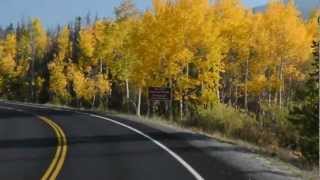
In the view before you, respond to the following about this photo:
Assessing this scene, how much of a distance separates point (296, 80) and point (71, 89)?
136ft

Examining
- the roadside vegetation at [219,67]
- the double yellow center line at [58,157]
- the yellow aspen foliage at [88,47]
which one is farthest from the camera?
the yellow aspen foliage at [88,47]

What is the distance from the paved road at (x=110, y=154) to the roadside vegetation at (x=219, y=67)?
5.91 m

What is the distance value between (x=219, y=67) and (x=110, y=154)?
27.6m

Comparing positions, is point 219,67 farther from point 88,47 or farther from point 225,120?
point 88,47

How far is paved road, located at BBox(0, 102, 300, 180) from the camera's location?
15047 mm

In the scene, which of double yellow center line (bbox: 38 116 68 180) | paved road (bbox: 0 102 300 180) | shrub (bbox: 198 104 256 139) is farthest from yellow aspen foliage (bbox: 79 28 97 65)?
double yellow center line (bbox: 38 116 68 180)

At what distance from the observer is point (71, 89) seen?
9725cm

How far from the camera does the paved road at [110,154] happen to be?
592 inches

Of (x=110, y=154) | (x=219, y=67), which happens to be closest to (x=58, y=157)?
(x=110, y=154)

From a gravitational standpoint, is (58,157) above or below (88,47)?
below

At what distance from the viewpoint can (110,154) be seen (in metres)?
19.3

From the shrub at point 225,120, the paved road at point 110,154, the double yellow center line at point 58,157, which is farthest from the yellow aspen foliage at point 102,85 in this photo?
the double yellow center line at point 58,157

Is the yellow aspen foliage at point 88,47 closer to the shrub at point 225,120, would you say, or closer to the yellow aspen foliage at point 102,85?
the yellow aspen foliage at point 102,85

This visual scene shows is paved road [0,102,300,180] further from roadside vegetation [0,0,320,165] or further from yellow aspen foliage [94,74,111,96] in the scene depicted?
yellow aspen foliage [94,74,111,96]
